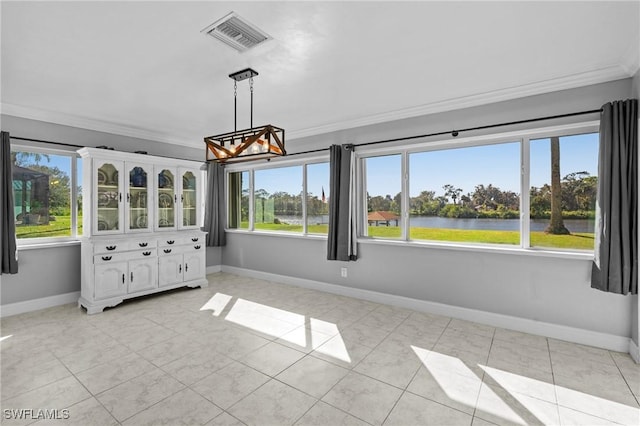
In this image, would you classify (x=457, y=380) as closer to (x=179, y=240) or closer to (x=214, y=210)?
(x=179, y=240)

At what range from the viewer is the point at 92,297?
3.79 meters

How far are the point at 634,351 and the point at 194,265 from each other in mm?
5134

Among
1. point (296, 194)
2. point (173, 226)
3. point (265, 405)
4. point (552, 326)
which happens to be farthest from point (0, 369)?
point (552, 326)

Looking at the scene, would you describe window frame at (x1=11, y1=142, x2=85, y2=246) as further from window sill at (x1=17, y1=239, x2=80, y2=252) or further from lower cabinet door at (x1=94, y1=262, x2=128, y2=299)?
lower cabinet door at (x1=94, y1=262, x2=128, y2=299)

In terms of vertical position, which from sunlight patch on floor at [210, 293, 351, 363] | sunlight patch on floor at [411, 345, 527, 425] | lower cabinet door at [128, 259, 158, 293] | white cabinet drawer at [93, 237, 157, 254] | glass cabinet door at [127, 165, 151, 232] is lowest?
sunlight patch on floor at [411, 345, 527, 425]

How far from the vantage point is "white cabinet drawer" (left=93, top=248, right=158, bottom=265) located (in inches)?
152

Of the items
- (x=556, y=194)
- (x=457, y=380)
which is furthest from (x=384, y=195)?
(x=457, y=380)

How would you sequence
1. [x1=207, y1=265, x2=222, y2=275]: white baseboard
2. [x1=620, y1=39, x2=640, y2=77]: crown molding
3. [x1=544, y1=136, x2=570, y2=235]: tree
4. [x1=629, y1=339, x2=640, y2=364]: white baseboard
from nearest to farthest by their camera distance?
[x1=620, y1=39, x2=640, y2=77]: crown molding
[x1=629, y1=339, x2=640, y2=364]: white baseboard
[x1=544, y1=136, x2=570, y2=235]: tree
[x1=207, y1=265, x2=222, y2=275]: white baseboard

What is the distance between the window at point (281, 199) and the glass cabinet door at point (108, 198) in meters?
2.10

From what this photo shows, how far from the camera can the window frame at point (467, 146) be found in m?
3.09

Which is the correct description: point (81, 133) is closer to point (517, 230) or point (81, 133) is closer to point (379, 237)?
point (379, 237)

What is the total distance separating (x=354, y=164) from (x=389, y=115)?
78 centimetres

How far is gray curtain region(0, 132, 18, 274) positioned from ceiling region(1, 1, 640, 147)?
1.78 feet

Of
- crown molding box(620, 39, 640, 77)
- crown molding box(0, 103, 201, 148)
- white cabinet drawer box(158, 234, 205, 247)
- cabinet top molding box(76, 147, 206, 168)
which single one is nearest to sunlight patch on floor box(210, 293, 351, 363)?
white cabinet drawer box(158, 234, 205, 247)
